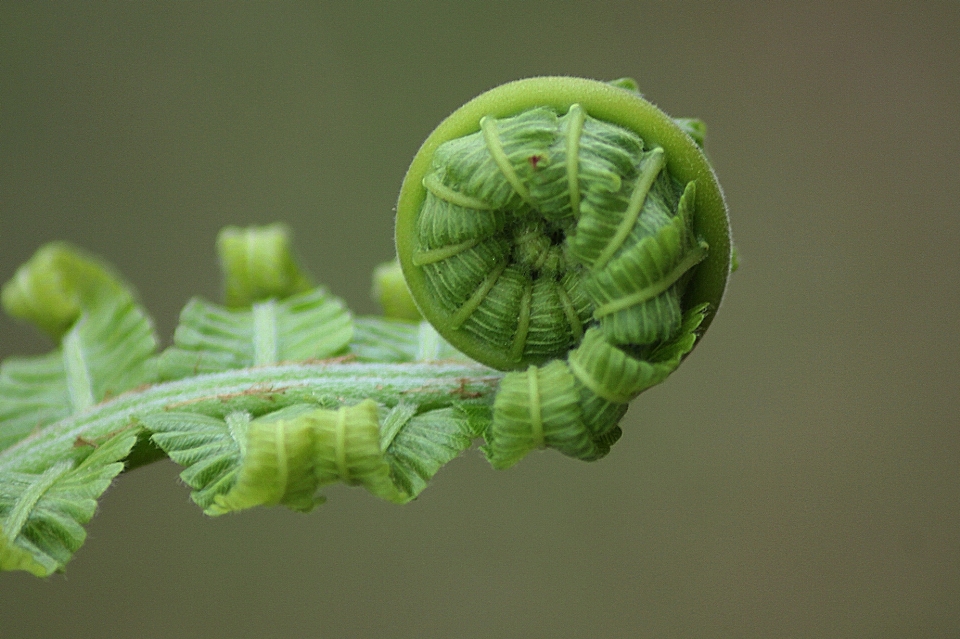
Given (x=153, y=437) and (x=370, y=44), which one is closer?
(x=153, y=437)

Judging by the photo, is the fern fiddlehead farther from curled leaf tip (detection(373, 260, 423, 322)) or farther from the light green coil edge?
curled leaf tip (detection(373, 260, 423, 322))

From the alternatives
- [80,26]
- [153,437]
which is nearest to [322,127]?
[80,26]

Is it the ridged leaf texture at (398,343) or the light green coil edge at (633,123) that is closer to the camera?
the light green coil edge at (633,123)

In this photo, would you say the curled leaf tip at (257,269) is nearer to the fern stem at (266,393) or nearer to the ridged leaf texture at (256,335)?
the ridged leaf texture at (256,335)

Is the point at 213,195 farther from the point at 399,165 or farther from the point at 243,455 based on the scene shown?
the point at 243,455

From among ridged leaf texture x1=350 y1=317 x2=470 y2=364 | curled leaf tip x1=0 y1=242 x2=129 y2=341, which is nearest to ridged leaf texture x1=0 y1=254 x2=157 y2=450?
curled leaf tip x1=0 y1=242 x2=129 y2=341

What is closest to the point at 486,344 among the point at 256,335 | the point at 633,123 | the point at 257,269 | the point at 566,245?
the point at 566,245

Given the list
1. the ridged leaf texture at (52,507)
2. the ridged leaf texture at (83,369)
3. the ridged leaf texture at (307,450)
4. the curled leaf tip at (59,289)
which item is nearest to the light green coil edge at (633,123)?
the ridged leaf texture at (307,450)

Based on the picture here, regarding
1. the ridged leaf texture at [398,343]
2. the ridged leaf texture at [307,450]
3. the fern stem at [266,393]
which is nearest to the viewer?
the ridged leaf texture at [307,450]

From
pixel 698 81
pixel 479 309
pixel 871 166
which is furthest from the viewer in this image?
pixel 698 81
